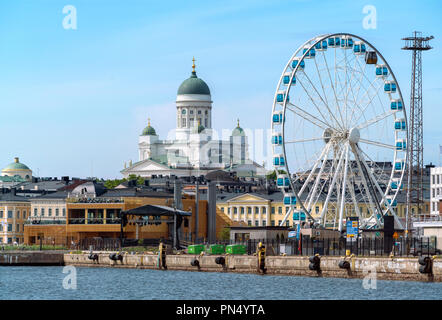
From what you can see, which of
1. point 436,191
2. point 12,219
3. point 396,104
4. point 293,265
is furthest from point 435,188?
point 12,219

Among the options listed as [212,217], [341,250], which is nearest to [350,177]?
[341,250]

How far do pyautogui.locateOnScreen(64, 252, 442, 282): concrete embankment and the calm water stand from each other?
0.74 meters

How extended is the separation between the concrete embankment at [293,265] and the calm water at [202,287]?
29.2 inches

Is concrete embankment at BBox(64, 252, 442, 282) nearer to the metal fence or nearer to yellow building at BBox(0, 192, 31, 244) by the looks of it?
the metal fence

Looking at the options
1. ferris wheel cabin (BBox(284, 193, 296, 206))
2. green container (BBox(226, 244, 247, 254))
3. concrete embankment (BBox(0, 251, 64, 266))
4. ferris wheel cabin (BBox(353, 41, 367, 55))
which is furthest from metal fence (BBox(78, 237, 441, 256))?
concrete embankment (BBox(0, 251, 64, 266))

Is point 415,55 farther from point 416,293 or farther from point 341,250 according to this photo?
point 416,293

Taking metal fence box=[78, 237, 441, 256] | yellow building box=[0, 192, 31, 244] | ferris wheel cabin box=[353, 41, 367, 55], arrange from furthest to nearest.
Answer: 1. yellow building box=[0, 192, 31, 244]
2. ferris wheel cabin box=[353, 41, 367, 55]
3. metal fence box=[78, 237, 441, 256]

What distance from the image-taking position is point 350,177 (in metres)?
110

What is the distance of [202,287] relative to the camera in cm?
7938

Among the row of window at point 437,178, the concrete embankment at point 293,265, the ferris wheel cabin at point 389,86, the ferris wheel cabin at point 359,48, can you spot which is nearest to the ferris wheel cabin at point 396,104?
the ferris wheel cabin at point 389,86

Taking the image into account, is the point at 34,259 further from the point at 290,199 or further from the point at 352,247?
the point at 352,247

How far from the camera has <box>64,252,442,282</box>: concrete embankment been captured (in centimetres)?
7638

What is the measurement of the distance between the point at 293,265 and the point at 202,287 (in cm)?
849

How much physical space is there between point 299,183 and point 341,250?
7297 centimetres
